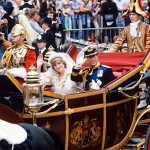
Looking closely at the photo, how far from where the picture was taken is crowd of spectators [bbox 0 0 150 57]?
17.3 meters

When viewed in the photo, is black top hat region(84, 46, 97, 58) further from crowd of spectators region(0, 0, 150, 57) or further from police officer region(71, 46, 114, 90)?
crowd of spectators region(0, 0, 150, 57)

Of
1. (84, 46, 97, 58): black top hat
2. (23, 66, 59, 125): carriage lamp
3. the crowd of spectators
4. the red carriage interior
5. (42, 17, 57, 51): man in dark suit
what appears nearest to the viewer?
(23, 66, 59, 125): carriage lamp

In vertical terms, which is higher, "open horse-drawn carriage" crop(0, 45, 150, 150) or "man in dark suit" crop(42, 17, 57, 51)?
"open horse-drawn carriage" crop(0, 45, 150, 150)

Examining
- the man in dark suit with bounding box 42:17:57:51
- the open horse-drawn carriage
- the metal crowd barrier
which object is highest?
the open horse-drawn carriage

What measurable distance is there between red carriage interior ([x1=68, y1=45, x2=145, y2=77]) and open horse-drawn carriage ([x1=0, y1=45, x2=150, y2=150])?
1.24 ft

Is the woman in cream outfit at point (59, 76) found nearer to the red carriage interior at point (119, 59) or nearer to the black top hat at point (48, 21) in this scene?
the red carriage interior at point (119, 59)

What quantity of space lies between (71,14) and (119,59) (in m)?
8.73

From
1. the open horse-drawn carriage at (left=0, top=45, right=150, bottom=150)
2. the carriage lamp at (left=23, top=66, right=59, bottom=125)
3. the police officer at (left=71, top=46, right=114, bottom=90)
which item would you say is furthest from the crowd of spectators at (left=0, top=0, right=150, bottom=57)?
the carriage lamp at (left=23, top=66, right=59, bottom=125)

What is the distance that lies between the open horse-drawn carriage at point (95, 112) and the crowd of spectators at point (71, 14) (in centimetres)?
740

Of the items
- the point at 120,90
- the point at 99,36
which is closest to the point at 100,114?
the point at 120,90

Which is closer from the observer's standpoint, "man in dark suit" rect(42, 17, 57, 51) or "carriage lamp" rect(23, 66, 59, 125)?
"carriage lamp" rect(23, 66, 59, 125)

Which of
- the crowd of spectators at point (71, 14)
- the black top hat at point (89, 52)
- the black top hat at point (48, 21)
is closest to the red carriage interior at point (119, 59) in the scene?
the black top hat at point (89, 52)

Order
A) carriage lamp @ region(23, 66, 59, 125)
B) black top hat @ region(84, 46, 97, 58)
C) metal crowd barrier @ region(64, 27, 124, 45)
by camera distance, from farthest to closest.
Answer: metal crowd barrier @ region(64, 27, 124, 45), black top hat @ region(84, 46, 97, 58), carriage lamp @ region(23, 66, 59, 125)

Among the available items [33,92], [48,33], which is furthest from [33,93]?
[48,33]
